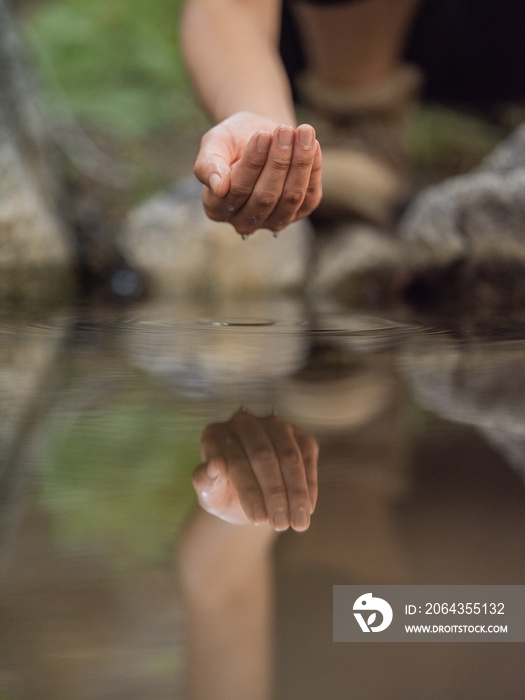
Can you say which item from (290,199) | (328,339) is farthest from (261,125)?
(328,339)

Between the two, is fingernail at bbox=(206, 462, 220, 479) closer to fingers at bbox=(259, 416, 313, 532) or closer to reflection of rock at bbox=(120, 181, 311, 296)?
fingers at bbox=(259, 416, 313, 532)

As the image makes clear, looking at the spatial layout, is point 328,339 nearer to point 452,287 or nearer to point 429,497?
point 429,497

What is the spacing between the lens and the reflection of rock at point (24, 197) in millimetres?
2166

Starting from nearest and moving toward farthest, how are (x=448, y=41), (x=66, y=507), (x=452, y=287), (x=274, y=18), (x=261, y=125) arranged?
(x=66, y=507) < (x=261, y=125) < (x=274, y=18) < (x=452, y=287) < (x=448, y=41)

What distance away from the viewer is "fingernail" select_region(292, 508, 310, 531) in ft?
1.26

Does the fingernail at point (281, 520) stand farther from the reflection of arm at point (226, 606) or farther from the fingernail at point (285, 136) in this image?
the fingernail at point (285, 136)

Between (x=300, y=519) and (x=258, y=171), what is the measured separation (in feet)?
2.27

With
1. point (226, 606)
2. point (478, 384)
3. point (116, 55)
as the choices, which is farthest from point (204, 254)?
point (116, 55)

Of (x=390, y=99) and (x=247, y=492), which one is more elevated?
(x=390, y=99)

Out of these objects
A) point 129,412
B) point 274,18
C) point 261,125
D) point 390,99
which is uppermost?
point 390,99

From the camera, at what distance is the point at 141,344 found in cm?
102

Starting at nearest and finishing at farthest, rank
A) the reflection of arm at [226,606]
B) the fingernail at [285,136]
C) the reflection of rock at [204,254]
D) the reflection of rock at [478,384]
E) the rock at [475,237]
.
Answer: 1. the reflection of arm at [226,606]
2. the reflection of rock at [478,384]
3. the fingernail at [285,136]
4. the rock at [475,237]
5. the reflection of rock at [204,254]

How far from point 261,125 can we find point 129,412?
0.68 m

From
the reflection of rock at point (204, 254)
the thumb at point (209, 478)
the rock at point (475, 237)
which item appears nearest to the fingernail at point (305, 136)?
the thumb at point (209, 478)
